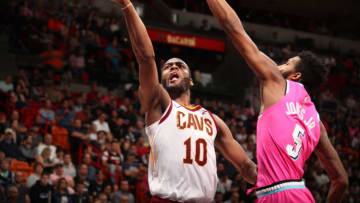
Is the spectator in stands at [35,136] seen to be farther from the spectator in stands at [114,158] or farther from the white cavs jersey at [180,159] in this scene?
the white cavs jersey at [180,159]

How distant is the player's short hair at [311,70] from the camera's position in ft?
11.1

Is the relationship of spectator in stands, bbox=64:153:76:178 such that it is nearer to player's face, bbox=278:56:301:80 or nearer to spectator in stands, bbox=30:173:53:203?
spectator in stands, bbox=30:173:53:203

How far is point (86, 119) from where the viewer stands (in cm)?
1055

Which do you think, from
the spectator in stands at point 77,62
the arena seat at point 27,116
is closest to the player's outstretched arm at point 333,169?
the arena seat at point 27,116

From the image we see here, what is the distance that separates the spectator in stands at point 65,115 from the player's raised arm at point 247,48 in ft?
23.8

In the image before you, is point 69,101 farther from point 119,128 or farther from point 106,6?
point 106,6

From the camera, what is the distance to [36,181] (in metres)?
7.82

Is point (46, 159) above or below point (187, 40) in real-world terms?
below

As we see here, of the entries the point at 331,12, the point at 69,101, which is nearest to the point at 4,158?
the point at 69,101

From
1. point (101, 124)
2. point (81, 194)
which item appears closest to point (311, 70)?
point (81, 194)

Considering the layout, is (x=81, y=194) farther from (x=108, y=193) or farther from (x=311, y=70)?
(x=311, y=70)

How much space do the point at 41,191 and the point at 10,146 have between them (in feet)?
4.42

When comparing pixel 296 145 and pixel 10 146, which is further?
pixel 10 146

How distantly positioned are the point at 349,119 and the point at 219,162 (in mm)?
6586
